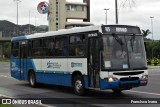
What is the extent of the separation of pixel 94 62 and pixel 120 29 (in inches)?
66.7

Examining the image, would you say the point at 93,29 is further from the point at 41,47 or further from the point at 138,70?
the point at 41,47

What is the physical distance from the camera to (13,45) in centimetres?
2336

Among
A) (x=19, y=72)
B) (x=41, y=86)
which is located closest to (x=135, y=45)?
(x=41, y=86)

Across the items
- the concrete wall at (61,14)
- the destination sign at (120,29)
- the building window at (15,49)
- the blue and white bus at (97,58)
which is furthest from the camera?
the concrete wall at (61,14)

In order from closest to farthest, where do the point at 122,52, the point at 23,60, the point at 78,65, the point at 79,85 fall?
the point at 122,52
the point at 79,85
the point at 78,65
the point at 23,60

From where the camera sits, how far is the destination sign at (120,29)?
15.0 meters

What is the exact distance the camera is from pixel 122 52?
48.7 feet

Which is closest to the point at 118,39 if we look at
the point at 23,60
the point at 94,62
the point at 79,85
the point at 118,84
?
the point at 94,62

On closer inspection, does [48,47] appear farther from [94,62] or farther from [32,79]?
[94,62]

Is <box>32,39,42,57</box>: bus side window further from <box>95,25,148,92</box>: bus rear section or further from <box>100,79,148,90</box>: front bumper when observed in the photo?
<box>100,79,148,90</box>: front bumper

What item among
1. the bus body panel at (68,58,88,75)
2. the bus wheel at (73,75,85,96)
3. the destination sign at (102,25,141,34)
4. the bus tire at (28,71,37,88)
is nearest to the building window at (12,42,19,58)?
the bus tire at (28,71,37,88)

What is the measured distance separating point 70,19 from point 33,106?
92328mm

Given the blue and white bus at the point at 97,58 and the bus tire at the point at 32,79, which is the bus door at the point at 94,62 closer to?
the blue and white bus at the point at 97,58

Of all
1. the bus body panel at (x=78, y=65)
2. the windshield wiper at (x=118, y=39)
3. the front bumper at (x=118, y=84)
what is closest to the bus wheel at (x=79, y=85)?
the bus body panel at (x=78, y=65)
